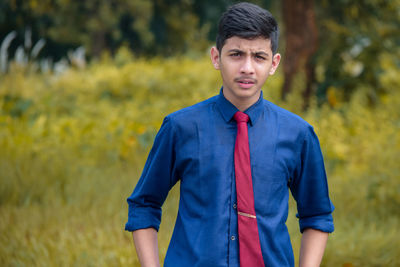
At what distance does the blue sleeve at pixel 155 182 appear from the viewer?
2.12 metres

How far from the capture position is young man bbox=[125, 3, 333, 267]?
1987mm

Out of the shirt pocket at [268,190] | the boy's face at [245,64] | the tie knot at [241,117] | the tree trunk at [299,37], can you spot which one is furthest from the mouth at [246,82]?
the tree trunk at [299,37]

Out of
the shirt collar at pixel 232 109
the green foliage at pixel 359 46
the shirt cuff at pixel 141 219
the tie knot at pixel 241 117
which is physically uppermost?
the green foliage at pixel 359 46

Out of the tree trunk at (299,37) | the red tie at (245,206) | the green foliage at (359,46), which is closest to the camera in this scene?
the red tie at (245,206)

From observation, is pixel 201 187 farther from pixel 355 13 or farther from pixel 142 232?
pixel 355 13

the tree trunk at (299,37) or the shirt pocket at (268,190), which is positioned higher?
the tree trunk at (299,37)

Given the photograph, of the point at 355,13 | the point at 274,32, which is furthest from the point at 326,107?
the point at 274,32

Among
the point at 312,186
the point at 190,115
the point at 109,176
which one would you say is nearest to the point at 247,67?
the point at 190,115

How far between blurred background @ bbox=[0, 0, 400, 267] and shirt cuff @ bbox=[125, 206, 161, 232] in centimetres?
199

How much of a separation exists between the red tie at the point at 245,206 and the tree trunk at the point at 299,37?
26.9 ft

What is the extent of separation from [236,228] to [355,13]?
9432 mm

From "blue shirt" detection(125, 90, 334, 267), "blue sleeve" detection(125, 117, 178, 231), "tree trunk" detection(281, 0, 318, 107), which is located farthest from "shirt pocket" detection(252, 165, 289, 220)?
"tree trunk" detection(281, 0, 318, 107)

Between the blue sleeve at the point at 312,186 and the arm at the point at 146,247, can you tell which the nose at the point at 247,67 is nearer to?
the blue sleeve at the point at 312,186

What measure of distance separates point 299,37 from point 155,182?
27.3 ft
